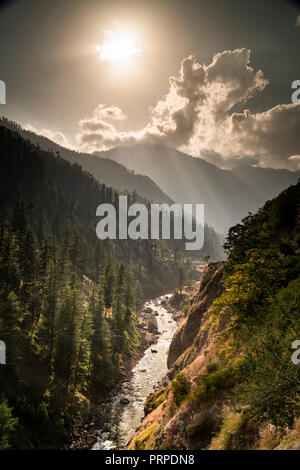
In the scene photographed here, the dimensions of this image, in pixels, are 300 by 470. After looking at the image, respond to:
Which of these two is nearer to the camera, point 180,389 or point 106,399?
point 180,389

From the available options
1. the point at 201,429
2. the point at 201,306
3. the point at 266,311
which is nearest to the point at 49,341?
the point at 201,306

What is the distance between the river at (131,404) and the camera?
31.5 metres

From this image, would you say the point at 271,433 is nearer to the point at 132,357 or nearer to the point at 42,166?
the point at 132,357

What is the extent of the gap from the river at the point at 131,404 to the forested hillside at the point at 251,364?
1580cm

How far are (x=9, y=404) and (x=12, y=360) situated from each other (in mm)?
5758

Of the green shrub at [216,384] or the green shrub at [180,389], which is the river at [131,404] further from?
the green shrub at [216,384]

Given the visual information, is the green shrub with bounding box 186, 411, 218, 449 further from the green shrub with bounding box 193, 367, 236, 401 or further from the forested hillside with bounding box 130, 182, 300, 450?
the green shrub with bounding box 193, 367, 236, 401

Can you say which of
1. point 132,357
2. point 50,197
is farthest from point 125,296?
point 50,197

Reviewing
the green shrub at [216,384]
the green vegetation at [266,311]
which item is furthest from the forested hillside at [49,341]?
the green vegetation at [266,311]

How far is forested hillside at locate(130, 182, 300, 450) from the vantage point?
8.59 m

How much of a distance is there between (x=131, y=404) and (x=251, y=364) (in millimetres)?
39993

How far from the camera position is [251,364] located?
976 centimetres

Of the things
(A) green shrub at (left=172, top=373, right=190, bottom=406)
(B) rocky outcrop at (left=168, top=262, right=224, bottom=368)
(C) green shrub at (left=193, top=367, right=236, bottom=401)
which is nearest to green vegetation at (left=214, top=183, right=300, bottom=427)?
(C) green shrub at (left=193, top=367, right=236, bottom=401)

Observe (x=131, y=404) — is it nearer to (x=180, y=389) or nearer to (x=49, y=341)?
(x=49, y=341)
